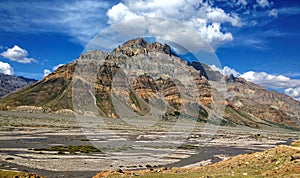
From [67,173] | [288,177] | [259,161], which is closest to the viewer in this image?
[288,177]

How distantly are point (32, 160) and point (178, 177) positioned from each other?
31285 mm

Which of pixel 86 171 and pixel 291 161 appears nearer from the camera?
pixel 291 161

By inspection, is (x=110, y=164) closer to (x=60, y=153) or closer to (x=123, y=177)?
(x=60, y=153)

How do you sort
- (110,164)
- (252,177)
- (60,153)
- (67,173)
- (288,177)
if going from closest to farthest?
1. (288,177)
2. (252,177)
3. (67,173)
4. (110,164)
5. (60,153)

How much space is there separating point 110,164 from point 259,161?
83.5 ft

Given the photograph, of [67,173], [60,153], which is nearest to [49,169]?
[67,173]

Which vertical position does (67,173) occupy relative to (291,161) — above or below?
below

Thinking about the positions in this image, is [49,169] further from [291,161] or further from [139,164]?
[291,161]

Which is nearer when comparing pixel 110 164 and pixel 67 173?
pixel 67 173

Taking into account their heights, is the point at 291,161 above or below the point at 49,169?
above

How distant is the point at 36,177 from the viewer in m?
30.5

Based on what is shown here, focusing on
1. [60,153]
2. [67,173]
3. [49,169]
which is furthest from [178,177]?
[60,153]

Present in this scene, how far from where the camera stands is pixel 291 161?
27.3 metres

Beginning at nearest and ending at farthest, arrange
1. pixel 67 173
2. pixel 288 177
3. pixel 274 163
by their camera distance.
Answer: pixel 288 177, pixel 274 163, pixel 67 173
